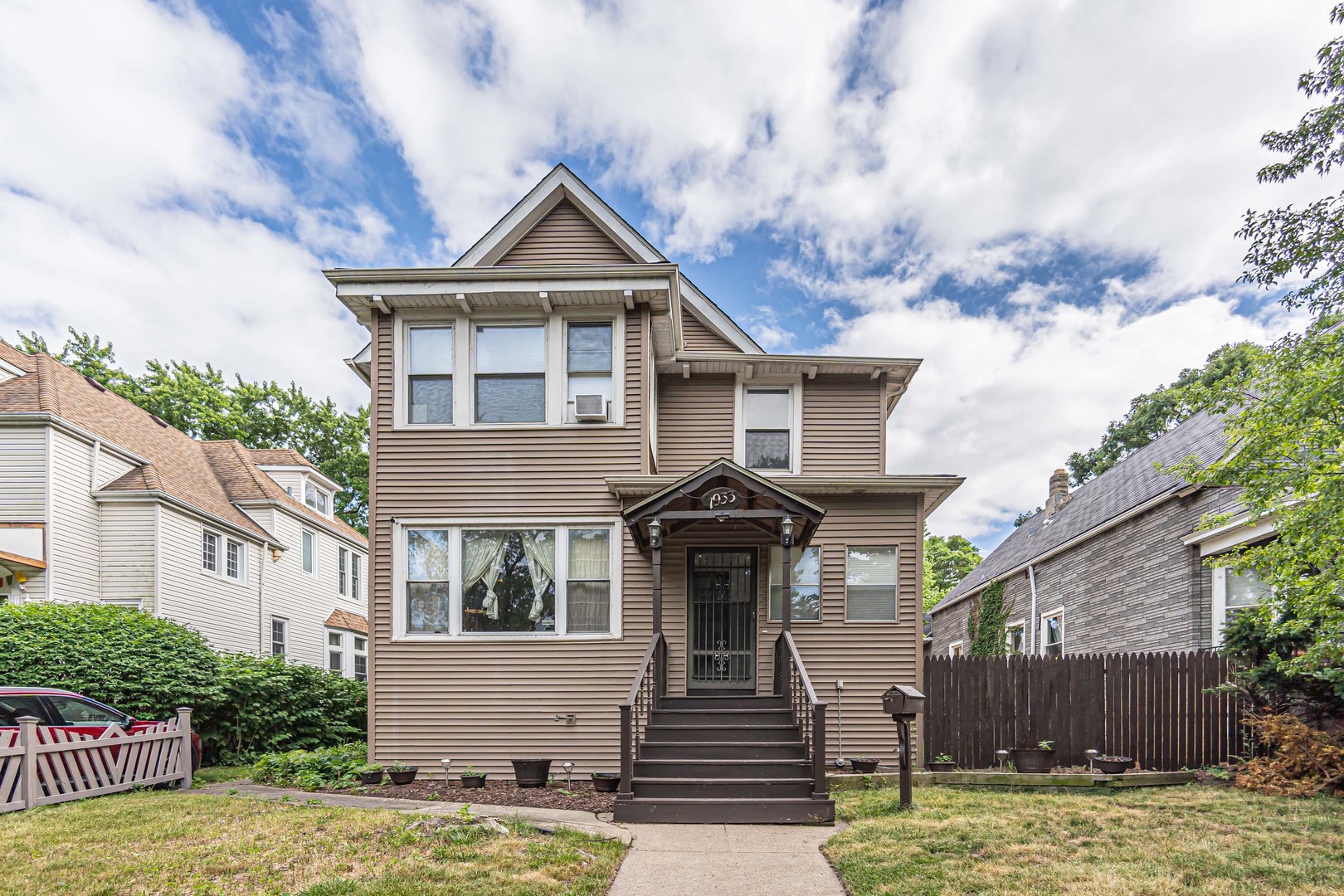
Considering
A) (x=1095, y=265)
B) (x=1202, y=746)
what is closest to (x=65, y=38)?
(x=1202, y=746)

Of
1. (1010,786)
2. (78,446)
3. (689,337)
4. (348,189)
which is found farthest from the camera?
(348,189)

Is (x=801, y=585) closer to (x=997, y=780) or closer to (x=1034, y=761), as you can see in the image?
(x=997, y=780)

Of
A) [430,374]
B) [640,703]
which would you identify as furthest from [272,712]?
[640,703]

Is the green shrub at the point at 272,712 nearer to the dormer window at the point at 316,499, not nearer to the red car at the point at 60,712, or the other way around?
the red car at the point at 60,712

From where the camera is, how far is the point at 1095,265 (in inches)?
1044

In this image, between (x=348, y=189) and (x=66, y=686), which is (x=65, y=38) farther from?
(x=66, y=686)

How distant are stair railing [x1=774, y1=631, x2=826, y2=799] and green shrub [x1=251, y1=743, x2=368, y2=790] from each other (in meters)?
5.26

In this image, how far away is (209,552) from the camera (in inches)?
723

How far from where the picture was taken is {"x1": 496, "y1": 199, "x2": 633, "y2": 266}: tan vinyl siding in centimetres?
1170

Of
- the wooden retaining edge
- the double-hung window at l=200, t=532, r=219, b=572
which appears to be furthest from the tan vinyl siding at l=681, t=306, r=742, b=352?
the double-hung window at l=200, t=532, r=219, b=572

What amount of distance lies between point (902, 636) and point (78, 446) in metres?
16.1

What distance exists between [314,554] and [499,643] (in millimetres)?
15405

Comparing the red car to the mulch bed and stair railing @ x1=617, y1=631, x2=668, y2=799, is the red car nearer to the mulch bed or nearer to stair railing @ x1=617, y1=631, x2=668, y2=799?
the mulch bed

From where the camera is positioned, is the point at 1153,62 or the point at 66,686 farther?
the point at 1153,62
